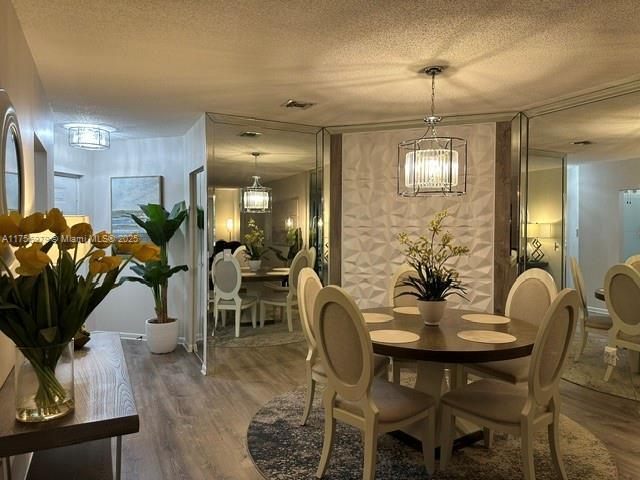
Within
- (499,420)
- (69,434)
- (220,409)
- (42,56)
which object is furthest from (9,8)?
(499,420)

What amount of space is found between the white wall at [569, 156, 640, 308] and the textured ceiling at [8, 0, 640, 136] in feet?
2.48

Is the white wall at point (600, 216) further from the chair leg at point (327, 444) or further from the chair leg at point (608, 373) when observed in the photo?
the chair leg at point (327, 444)

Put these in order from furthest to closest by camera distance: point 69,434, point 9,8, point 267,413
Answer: point 267,413
point 9,8
point 69,434

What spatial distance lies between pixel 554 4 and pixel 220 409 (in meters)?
3.24

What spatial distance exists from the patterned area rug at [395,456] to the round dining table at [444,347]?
0.24 metres

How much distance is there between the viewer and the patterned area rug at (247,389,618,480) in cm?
252

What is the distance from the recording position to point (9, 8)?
2.13 meters

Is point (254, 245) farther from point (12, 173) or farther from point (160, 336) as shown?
point (12, 173)

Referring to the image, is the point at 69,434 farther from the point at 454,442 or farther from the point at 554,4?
the point at 554,4

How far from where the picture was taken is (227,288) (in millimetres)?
4668

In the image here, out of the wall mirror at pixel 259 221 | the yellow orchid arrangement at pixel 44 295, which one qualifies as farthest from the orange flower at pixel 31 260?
the wall mirror at pixel 259 221

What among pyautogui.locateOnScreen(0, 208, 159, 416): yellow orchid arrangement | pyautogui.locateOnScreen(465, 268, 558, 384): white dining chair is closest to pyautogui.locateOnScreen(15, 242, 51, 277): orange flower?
pyautogui.locateOnScreen(0, 208, 159, 416): yellow orchid arrangement

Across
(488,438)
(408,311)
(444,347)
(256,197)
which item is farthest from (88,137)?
(488,438)

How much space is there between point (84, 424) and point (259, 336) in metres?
3.53
